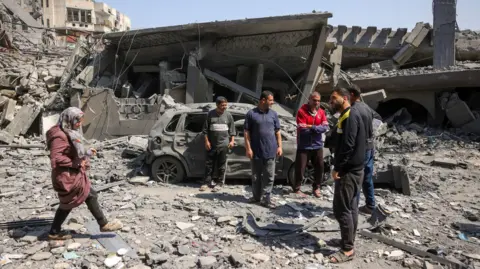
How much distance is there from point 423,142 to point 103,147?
927 cm

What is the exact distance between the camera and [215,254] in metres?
3.91

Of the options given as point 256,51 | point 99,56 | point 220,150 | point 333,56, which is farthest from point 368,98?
point 99,56

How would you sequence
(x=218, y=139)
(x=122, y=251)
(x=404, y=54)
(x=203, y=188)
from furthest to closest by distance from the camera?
(x=404, y=54) < (x=203, y=188) < (x=218, y=139) < (x=122, y=251)

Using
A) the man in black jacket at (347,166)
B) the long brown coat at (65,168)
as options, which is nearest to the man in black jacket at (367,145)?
the man in black jacket at (347,166)

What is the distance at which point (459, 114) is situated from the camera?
1241cm

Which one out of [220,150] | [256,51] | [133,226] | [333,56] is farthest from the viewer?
[333,56]

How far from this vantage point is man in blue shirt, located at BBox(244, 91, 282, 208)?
5199 millimetres

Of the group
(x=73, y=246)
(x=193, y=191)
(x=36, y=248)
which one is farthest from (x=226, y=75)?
(x=36, y=248)

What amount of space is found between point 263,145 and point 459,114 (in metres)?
10.3

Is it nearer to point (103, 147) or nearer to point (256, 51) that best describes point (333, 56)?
point (256, 51)

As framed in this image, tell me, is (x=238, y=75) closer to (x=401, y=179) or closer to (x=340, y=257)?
(x=401, y=179)

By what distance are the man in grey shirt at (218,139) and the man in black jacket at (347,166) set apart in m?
2.61

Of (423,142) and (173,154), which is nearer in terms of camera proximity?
(173,154)

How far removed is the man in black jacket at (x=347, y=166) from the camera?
11.8 ft
